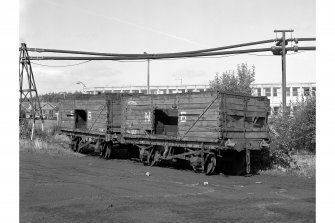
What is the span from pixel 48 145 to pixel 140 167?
31.2ft

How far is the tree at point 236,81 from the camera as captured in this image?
1222 inches

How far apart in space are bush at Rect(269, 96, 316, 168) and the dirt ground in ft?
6.55

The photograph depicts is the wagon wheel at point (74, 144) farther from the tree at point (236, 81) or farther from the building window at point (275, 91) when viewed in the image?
the building window at point (275, 91)

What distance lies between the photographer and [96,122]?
20.5 metres

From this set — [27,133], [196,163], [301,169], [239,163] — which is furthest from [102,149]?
[301,169]

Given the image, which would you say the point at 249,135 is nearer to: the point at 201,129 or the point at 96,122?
the point at 201,129

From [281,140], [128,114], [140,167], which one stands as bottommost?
[140,167]

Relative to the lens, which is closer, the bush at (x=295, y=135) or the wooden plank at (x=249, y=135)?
the wooden plank at (x=249, y=135)

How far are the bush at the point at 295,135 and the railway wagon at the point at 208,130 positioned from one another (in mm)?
912

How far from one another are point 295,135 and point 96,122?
10480 mm

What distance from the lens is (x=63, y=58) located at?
80.6ft

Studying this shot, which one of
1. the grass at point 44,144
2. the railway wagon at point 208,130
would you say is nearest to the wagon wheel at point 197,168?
the railway wagon at point 208,130
